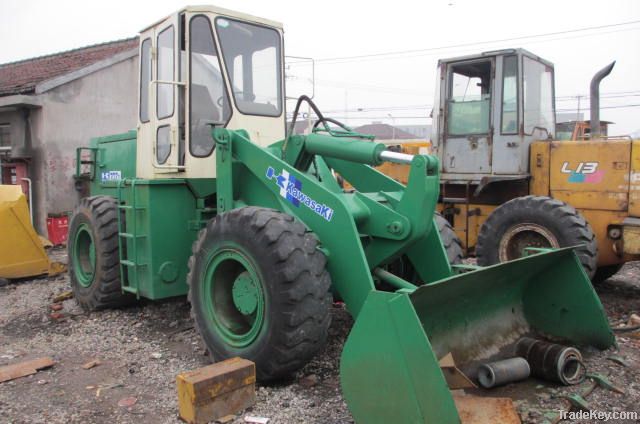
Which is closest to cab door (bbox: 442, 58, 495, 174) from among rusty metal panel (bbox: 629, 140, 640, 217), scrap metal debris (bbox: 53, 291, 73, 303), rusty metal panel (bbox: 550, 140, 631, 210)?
rusty metal panel (bbox: 550, 140, 631, 210)

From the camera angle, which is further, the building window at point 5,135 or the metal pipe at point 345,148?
the building window at point 5,135

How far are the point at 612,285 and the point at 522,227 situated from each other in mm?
2028

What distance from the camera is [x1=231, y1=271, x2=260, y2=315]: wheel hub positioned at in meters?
3.97

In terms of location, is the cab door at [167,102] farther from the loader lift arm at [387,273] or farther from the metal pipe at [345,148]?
the metal pipe at [345,148]

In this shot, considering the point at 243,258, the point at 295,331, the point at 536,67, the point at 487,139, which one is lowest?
the point at 295,331

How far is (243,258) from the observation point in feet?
12.9

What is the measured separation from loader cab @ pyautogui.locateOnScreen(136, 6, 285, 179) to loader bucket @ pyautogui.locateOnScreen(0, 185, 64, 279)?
3.09 metres

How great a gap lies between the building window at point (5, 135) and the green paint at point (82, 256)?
802cm

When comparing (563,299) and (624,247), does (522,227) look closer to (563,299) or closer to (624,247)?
(624,247)

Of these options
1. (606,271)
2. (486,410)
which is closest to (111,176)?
(486,410)

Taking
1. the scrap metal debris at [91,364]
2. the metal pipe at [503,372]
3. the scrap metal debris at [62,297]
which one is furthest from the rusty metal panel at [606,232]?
the scrap metal debris at [62,297]

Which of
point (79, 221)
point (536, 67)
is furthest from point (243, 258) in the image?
point (536, 67)

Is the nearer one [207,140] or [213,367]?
[213,367]

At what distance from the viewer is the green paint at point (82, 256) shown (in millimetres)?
6172
